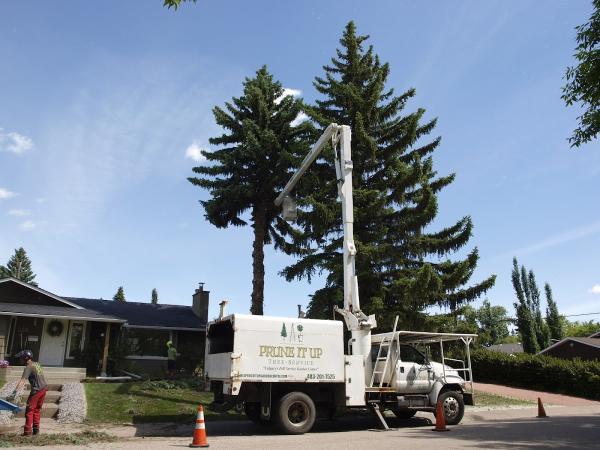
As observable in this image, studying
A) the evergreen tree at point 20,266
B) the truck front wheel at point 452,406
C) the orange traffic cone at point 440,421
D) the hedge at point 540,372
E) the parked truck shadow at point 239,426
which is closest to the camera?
the parked truck shadow at point 239,426

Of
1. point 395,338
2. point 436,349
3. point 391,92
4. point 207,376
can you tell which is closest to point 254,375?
point 207,376

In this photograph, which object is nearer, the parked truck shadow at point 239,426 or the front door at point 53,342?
the parked truck shadow at point 239,426

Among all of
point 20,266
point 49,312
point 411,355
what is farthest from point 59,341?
point 20,266

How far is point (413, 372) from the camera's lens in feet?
41.5

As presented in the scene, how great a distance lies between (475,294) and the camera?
64.4ft

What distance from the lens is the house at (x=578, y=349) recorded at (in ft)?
124

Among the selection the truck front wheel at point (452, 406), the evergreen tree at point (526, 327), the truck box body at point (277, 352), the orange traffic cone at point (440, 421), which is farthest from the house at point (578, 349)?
the truck box body at point (277, 352)

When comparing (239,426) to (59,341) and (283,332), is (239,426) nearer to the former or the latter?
(283,332)

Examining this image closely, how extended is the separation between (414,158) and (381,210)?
356 centimetres

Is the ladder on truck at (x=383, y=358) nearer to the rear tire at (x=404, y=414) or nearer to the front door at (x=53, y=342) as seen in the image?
the rear tire at (x=404, y=414)

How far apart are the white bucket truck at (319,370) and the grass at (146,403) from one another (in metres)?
2.03

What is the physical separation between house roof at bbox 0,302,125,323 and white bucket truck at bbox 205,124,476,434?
10.4 m

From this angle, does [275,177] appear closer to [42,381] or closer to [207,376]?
[207,376]

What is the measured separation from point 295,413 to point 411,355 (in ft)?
11.8
